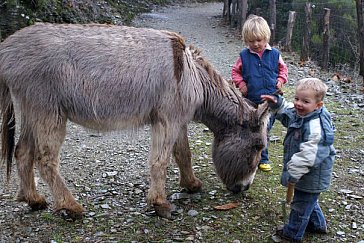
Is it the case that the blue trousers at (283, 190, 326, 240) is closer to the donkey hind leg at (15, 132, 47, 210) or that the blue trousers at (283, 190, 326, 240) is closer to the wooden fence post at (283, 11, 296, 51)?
the donkey hind leg at (15, 132, 47, 210)

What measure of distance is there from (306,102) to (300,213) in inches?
35.6

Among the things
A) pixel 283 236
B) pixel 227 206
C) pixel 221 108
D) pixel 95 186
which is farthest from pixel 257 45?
pixel 95 186

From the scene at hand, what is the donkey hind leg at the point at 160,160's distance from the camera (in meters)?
4.09

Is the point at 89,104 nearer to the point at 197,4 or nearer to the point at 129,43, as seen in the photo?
the point at 129,43

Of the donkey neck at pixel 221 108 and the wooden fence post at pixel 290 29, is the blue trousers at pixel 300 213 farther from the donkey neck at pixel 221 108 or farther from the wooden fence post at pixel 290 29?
the wooden fence post at pixel 290 29

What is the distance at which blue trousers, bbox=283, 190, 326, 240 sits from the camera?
11.9 feet

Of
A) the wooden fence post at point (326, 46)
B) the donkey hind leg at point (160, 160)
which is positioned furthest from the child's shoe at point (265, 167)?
the wooden fence post at point (326, 46)

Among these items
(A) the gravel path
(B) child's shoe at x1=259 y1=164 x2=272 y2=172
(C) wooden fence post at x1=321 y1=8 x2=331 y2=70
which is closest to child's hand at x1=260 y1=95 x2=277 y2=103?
(A) the gravel path

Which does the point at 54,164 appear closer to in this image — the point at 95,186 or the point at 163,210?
the point at 95,186

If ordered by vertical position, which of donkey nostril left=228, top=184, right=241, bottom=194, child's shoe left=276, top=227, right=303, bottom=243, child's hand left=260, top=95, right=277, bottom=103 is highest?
child's hand left=260, top=95, right=277, bottom=103

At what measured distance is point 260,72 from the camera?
4.68 meters

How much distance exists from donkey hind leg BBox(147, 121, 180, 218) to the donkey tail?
1.23 meters

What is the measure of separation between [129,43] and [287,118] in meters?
1.48

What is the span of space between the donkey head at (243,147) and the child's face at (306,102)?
27.6 inches
